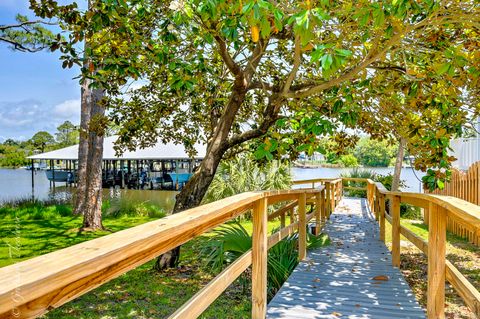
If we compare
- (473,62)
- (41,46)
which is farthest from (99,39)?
(41,46)

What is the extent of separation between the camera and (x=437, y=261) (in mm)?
2855

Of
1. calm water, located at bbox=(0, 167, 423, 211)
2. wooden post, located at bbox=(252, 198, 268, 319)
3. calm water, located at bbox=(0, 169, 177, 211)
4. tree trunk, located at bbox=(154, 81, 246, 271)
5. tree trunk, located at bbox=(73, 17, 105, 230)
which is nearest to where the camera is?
wooden post, located at bbox=(252, 198, 268, 319)

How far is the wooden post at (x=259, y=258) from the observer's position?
3086 mm

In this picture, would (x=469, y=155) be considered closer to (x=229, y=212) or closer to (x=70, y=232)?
(x=70, y=232)

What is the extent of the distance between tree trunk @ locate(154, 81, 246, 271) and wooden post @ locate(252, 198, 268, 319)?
2786 mm

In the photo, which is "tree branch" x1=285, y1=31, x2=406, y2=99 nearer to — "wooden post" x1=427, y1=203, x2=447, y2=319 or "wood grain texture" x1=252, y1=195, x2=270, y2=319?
"wooden post" x1=427, y1=203, x2=447, y2=319

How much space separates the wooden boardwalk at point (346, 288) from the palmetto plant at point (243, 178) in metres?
5.99

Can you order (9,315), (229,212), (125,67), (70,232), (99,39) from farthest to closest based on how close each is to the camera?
(70,232)
(99,39)
(125,67)
(229,212)
(9,315)

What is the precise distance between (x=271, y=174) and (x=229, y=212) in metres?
10.7

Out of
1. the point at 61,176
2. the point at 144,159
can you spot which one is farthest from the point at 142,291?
the point at 61,176

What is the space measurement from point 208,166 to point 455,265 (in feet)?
14.1

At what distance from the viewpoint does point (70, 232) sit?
962 cm

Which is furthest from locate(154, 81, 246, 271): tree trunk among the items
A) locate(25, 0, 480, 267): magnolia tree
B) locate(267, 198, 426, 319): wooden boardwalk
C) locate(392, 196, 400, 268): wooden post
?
locate(392, 196, 400, 268): wooden post

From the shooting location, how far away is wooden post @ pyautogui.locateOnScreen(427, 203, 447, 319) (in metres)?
2.83
